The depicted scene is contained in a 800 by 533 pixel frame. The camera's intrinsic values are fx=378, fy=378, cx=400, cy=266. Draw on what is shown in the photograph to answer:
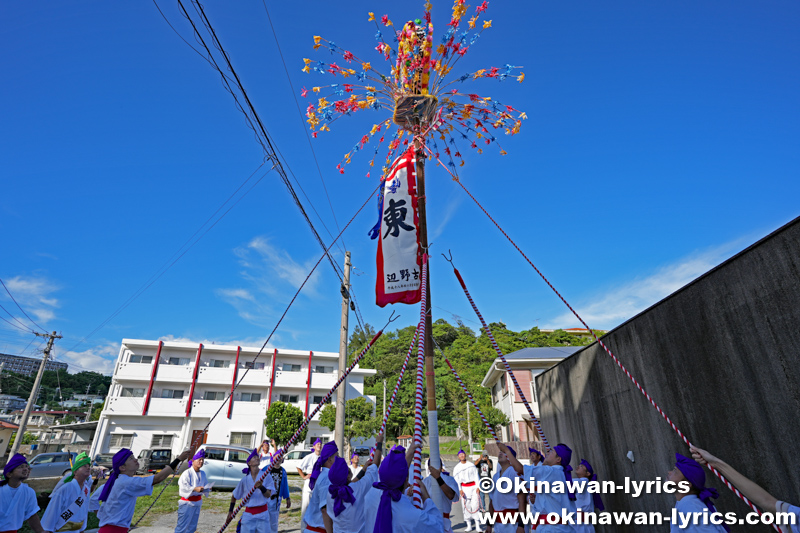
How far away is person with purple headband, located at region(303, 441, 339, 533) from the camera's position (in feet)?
15.0

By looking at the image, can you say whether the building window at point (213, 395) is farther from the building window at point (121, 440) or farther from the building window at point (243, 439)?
the building window at point (121, 440)

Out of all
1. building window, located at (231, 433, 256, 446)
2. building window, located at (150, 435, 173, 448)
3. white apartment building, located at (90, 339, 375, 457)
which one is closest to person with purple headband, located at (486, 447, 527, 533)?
white apartment building, located at (90, 339, 375, 457)

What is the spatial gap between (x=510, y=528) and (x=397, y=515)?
353 cm

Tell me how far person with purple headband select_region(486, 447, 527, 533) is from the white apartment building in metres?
24.5

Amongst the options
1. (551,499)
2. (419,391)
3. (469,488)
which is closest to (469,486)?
(469,488)

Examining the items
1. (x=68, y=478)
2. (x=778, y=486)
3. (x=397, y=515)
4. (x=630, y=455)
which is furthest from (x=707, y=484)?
(x=68, y=478)

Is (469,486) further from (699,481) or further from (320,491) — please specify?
(699,481)

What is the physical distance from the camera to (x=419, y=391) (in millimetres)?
4344

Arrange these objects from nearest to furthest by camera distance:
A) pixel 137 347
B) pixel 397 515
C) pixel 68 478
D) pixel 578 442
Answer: pixel 397 515 < pixel 68 478 < pixel 578 442 < pixel 137 347

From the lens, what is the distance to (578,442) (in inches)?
293

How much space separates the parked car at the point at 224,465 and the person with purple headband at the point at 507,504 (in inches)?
546

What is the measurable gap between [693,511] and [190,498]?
769cm

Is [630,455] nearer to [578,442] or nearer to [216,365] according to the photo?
[578,442]

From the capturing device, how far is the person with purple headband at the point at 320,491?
4.57 m
